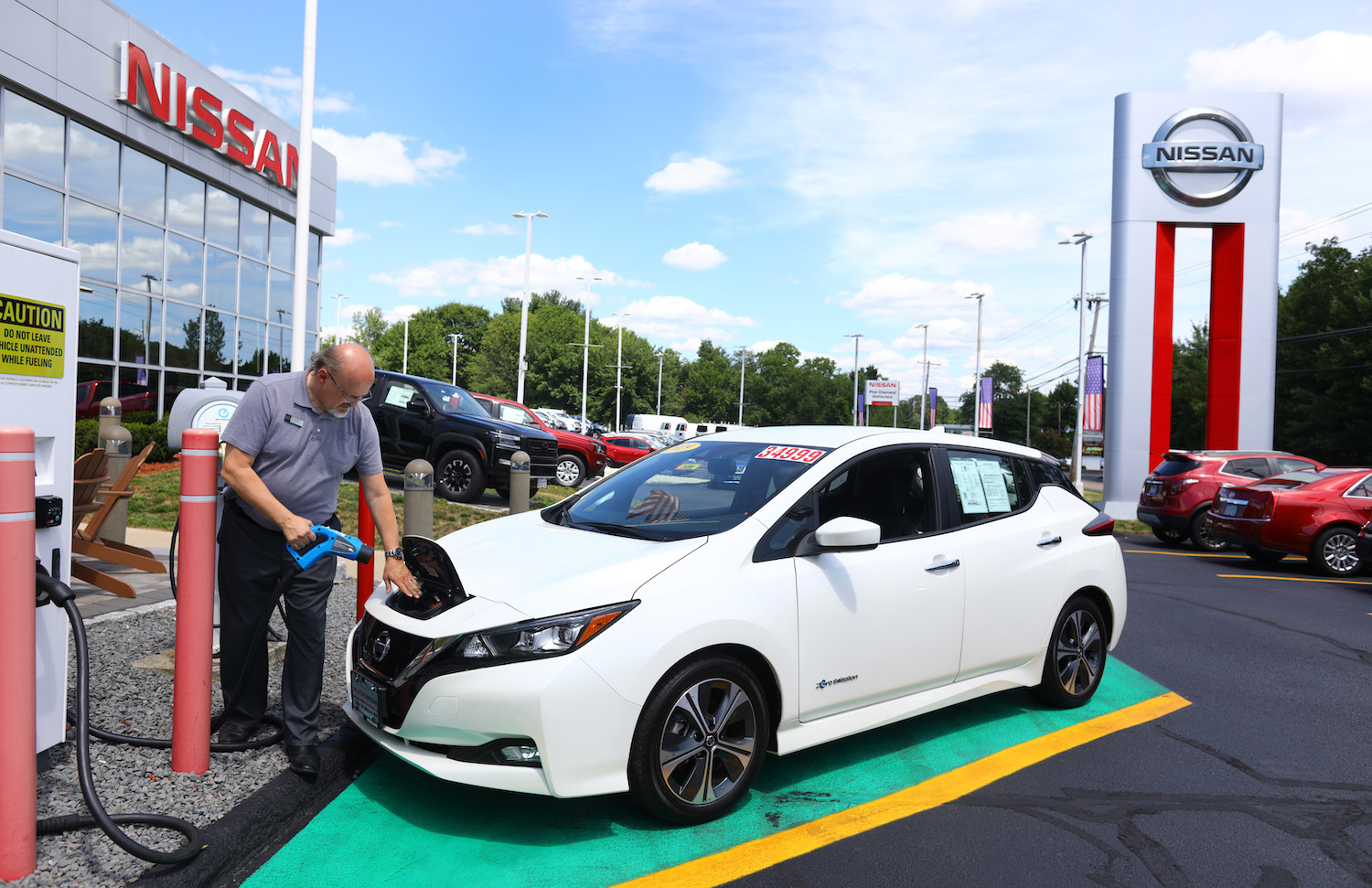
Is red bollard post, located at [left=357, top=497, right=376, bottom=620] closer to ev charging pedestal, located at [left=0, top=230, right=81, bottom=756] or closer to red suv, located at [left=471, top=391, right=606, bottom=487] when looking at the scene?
ev charging pedestal, located at [left=0, top=230, right=81, bottom=756]

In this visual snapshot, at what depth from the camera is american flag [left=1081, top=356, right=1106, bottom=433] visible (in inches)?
1240

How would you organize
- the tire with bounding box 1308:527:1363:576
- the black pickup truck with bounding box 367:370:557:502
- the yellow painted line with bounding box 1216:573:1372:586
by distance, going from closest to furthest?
1. the yellow painted line with bounding box 1216:573:1372:586
2. the tire with bounding box 1308:527:1363:576
3. the black pickup truck with bounding box 367:370:557:502

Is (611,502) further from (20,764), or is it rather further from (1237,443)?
(1237,443)

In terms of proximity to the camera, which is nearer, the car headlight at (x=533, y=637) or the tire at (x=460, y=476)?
the car headlight at (x=533, y=637)

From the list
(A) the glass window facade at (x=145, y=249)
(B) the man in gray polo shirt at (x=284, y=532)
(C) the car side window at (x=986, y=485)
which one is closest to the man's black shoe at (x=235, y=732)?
(B) the man in gray polo shirt at (x=284, y=532)

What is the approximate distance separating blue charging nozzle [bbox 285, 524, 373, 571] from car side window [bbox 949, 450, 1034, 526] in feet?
9.66

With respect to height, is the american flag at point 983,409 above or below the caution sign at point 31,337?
above

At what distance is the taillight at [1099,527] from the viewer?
17.9 feet

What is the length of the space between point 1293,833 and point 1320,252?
176ft

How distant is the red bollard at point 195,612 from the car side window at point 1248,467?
16727 millimetres

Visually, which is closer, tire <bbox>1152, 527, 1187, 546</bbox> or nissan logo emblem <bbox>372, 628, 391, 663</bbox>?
nissan logo emblem <bbox>372, 628, 391, 663</bbox>

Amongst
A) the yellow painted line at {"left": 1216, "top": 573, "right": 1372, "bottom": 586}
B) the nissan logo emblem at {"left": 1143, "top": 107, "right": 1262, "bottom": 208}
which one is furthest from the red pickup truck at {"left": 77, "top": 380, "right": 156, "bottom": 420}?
the nissan logo emblem at {"left": 1143, "top": 107, "right": 1262, "bottom": 208}

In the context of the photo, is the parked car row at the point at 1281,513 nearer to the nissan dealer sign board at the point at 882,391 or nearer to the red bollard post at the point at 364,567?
the red bollard post at the point at 364,567

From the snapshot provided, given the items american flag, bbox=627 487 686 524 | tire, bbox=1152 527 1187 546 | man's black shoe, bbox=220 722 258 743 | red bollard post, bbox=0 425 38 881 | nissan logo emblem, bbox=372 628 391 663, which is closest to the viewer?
red bollard post, bbox=0 425 38 881
